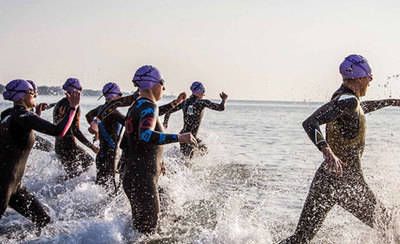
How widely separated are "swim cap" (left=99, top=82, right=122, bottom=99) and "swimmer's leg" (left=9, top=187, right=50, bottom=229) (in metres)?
2.89

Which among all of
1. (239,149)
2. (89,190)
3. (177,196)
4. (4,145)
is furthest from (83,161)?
(239,149)

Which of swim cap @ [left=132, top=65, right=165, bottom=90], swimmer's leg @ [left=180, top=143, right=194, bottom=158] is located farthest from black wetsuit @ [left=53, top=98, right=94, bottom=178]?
swim cap @ [left=132, top=65, right=165, bottom=90]

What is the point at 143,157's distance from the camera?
19.6 feet

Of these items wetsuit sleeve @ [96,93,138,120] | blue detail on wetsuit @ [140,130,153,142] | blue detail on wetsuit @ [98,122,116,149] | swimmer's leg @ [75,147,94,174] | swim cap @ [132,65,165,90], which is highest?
swim cap @ [132,65,165,90]

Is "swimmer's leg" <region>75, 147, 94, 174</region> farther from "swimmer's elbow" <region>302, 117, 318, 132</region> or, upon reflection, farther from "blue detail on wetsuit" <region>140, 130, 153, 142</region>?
"swimmer's elbow" <region>302, 117, 318, 132</region>

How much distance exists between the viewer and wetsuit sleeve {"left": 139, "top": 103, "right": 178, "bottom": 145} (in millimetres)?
5590

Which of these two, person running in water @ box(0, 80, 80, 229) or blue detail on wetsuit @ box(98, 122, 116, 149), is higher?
person running in water @ box(0, 80, 80, 229)

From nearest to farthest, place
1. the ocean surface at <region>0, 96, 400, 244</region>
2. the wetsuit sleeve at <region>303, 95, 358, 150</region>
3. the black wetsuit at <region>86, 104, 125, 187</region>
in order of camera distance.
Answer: the wetsuit sleeve at <region>303, 95, 358, 150</region> < the ocean surface at <region>0, 96, 400, 244</region> < the black wetsuit at <region>86, 104, 125, 187</region>

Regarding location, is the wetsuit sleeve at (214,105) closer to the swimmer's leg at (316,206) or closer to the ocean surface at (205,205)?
the ocean surface at (205,205)

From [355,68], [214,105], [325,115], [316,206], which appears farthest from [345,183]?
[214,105]

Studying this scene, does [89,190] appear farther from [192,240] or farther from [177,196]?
[192,240]

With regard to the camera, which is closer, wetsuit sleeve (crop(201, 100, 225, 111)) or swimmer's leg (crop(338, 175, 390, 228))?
swimmer's leg (crop(338, 175, 390, 228))

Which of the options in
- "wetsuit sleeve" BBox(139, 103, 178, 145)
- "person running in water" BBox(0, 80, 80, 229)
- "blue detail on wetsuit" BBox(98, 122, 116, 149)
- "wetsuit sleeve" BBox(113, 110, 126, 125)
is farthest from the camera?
"blue detail on wetsuit" BBox(98, 122, 116, 149)

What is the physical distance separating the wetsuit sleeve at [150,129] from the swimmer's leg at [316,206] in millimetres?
1547
